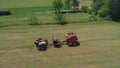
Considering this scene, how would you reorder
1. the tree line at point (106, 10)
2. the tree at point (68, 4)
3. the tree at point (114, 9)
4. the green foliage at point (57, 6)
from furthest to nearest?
the tree at point (68, 4) < the green foliage at point (57, 6) < the tree at point (114, 9) < the tree line at point (106, 10)

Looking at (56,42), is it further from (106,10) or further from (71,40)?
Answer: (106,10)

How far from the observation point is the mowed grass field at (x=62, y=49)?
24.2 m

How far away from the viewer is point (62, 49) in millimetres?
28203

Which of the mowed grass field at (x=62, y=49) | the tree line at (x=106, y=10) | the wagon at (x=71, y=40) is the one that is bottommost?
the mowed grass field at (x=62, y=49)

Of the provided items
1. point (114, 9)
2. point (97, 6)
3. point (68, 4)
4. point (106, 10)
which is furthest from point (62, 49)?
point (68, 4)

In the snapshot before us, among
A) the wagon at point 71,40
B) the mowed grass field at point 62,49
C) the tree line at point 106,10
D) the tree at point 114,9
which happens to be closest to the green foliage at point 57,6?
the tree line at point 106,10

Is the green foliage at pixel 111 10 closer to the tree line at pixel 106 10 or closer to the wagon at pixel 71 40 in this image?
the tree line at pixel 106 10

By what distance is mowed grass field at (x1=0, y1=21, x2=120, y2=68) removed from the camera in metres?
24.2

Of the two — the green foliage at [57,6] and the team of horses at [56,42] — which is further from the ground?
the green foliage at [57,6]

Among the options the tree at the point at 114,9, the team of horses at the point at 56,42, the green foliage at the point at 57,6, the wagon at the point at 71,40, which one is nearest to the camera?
the team of horses at the point at 56,42

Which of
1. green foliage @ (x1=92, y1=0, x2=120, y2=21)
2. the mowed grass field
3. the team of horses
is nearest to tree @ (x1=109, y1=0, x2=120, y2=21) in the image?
green foliage @ (x1=92, y1=0, x2=120, y2=21)

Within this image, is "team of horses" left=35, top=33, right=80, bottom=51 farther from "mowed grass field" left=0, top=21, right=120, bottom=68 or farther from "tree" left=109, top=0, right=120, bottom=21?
"tree" left=109, top=0, right=120, bottom=21

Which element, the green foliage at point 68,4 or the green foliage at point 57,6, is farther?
the green foliage at point 68,4

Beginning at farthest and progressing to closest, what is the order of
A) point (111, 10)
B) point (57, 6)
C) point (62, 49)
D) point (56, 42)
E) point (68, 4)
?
point (68, 4), point (57, 6), point (111, 10), point (56, 42), point (62, 49)
